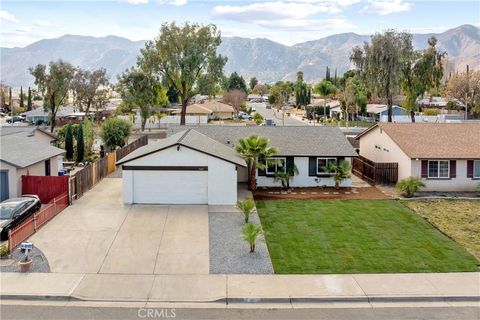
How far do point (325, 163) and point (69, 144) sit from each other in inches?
822

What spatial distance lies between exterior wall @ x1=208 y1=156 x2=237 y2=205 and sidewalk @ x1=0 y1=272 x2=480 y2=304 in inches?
389

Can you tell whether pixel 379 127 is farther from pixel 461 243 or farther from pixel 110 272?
pixel 110 272

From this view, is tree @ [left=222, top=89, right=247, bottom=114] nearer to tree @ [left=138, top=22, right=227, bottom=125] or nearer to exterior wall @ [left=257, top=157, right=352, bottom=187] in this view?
tree @ [left=138, top=22, right=227, bottom=125]

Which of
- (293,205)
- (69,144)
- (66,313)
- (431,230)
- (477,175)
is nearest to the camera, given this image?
(66,313)

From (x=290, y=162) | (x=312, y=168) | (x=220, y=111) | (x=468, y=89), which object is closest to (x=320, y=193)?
(x=312, y=168)

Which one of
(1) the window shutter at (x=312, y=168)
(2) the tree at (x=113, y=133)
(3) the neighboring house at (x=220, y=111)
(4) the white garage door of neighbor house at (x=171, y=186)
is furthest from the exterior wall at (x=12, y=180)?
(3) the neighboring house at (x=220, y=111)

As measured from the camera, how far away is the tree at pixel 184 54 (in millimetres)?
65750

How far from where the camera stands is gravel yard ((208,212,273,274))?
59.8ft

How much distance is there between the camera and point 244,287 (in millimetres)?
16562

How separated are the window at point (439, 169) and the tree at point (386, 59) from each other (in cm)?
3220

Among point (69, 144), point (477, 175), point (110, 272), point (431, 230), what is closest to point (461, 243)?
point (431, 230)

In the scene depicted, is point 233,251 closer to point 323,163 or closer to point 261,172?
point 261,172

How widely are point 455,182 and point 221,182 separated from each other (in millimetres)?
14240

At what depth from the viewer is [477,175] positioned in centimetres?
3102
